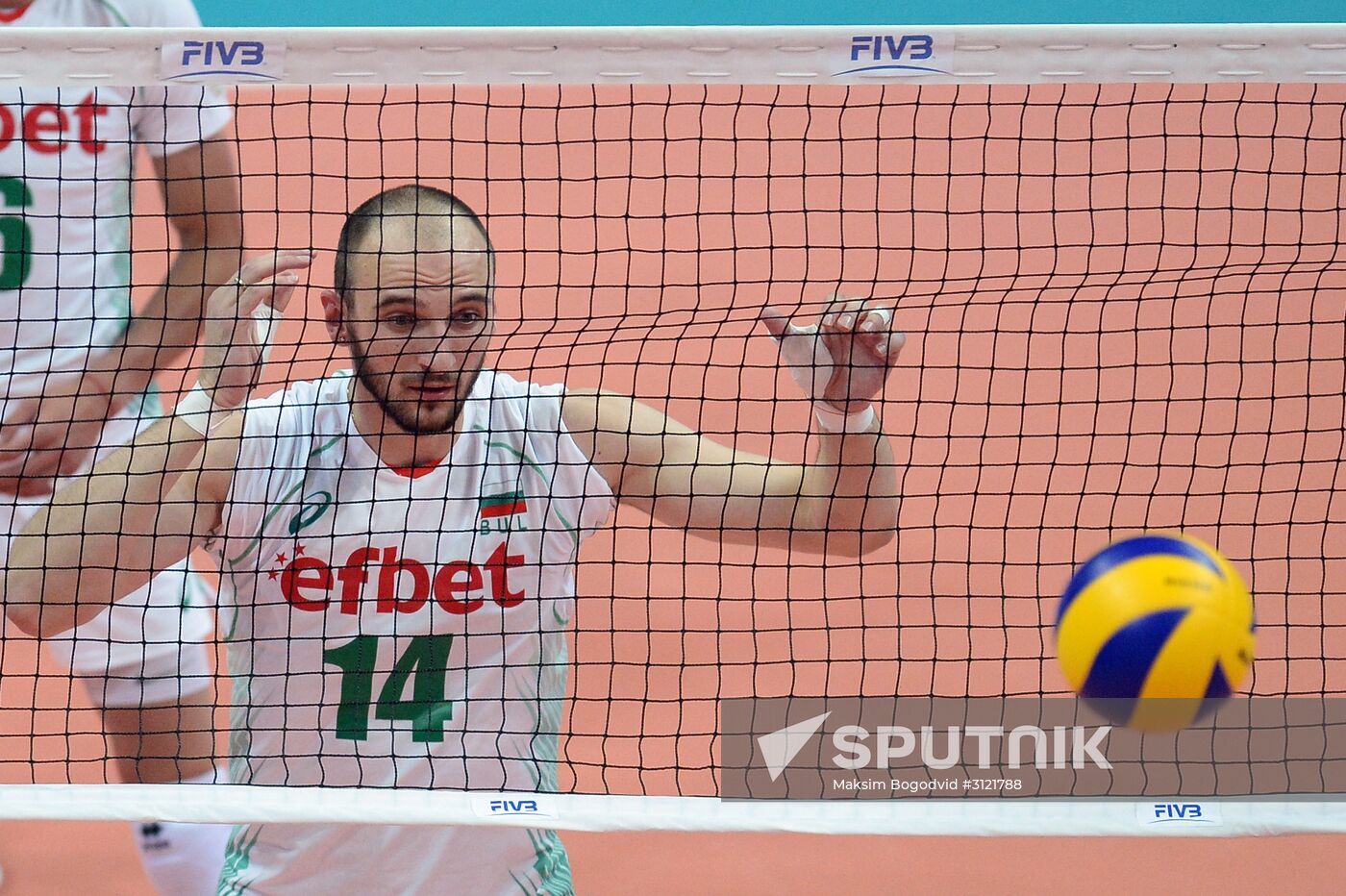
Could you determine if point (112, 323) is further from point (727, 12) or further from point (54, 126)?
point (727, 12)

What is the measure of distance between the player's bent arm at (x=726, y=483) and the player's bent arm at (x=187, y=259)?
1.04 m

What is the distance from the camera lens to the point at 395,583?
2967 millimetres

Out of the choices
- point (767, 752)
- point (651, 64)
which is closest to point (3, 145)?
point (651, 64)

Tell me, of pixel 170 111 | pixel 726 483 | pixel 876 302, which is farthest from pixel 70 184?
pixel 876 302

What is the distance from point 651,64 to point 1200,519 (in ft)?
10.9

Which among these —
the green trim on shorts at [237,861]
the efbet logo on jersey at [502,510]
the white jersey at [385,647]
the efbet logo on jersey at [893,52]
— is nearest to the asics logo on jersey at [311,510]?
the white jersey at [385,647]

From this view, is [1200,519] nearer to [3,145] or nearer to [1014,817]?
[1014,817]

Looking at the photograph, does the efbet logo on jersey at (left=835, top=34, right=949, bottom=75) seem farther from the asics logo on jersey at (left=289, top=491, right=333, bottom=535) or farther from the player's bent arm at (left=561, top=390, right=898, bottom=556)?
the asics logo on jersey at (left=289, top=491, right=333, bottom=535)

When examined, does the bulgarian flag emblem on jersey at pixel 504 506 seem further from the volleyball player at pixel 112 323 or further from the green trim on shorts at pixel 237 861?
the volleyball player at pixel 112 323

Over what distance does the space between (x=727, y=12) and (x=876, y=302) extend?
2565 millimetres

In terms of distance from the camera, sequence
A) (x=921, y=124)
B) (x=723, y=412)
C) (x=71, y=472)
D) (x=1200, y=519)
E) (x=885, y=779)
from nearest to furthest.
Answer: (x=71, y=472)
(x=885, y=779)
(x=1200, y=519)
(x=723, y=412)
(x=921, y=124)

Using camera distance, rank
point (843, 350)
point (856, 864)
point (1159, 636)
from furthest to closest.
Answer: point (856, 864) < point (843, 350) < point (1159, 636)

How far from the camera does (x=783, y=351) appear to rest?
304 centimetres

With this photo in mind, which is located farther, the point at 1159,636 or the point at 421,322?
the point at 421,322
